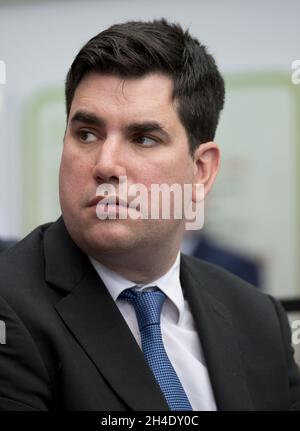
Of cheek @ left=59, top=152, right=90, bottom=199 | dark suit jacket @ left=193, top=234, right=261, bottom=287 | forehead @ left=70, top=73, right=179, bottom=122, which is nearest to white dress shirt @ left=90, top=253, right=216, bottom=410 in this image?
cheek @ left=59, top=152, right=90, bottom=199

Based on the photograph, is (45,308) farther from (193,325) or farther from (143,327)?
(193,325)

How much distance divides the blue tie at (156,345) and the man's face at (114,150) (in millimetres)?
81

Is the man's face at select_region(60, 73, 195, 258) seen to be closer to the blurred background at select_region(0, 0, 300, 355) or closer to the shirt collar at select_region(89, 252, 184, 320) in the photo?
the shirt collar at select_region(89, 252, 184, 320)

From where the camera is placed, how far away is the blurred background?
191cm

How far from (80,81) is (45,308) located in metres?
0.37

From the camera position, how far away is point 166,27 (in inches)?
39.8

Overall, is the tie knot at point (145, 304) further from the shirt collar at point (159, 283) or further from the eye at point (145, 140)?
the eye at point (145, 140)

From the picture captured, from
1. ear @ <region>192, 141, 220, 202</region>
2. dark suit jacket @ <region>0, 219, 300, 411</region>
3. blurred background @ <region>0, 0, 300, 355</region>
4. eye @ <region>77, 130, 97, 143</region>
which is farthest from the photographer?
blurred background @ <region>0, 0, 300, 355</region>

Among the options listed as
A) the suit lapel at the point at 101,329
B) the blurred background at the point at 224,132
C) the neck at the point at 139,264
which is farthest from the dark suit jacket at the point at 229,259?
the suit lapel at the point at 101,329

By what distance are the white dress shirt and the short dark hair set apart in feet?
0.81

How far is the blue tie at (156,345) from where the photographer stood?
2.86 ft

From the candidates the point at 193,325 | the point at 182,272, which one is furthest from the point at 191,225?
the point at 193,325

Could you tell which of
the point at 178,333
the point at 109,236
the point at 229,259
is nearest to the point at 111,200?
the point at 109,236

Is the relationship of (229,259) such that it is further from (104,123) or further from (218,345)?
(104,123)
